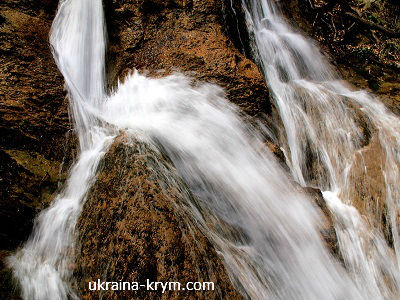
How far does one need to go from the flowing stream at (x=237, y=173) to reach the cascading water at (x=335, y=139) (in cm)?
2

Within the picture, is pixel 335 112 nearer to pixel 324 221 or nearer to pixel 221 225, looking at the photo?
pixel 324 221

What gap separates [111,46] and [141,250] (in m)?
3.76

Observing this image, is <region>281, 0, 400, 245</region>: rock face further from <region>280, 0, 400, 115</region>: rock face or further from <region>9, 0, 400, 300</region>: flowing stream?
<region>9, 0, 400, 300</region>: flowing stream

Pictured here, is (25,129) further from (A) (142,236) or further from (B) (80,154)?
(A) (142,236)

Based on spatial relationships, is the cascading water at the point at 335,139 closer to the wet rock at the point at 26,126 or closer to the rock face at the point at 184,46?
the rock face at the point at 184,46

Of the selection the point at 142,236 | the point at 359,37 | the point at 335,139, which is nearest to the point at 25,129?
the point at 142,236

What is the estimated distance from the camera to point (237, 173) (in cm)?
346

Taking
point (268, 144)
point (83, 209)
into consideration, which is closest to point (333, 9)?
point (268, 144)

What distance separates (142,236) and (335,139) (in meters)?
3.45

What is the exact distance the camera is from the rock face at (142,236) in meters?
2.20

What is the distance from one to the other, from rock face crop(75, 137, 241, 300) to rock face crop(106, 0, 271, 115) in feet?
5.86

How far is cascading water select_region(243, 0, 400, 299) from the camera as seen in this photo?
3543 mm

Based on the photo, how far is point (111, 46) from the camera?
493 centimetres

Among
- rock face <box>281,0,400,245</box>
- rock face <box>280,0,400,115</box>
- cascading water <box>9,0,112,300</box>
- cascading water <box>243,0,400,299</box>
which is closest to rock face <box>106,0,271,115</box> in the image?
cascading water <box>9,0,112,300</box>
